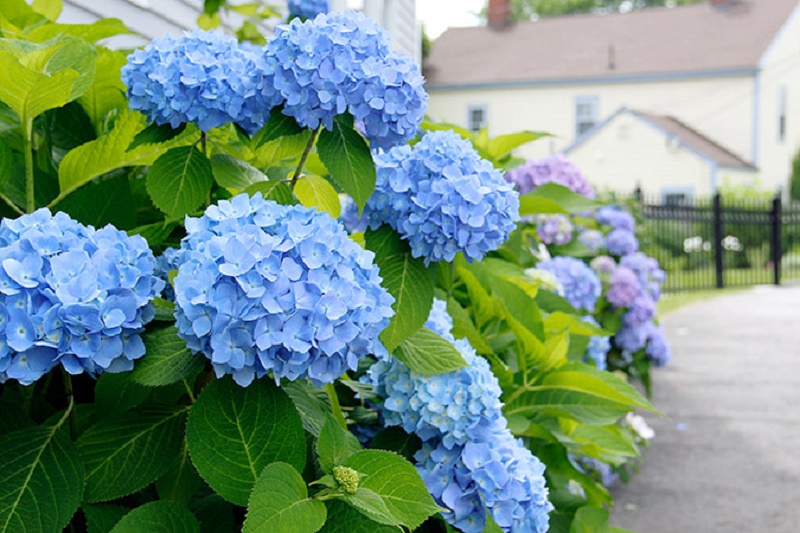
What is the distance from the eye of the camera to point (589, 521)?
1740 millimetres

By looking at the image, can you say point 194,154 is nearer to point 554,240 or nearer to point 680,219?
point 554,240

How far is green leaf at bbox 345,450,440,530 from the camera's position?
1.13 metres

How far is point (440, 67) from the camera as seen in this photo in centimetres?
2898

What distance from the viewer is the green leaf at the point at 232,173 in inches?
56.6

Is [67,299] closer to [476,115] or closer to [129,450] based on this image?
[129,450]

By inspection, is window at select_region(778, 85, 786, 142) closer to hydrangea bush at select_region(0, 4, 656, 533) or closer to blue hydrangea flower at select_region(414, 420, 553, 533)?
hydrangea bush at select_region(0, 4, 656, 533)

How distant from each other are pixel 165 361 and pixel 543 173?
2867 mm

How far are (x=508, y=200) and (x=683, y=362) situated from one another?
673 centimetres

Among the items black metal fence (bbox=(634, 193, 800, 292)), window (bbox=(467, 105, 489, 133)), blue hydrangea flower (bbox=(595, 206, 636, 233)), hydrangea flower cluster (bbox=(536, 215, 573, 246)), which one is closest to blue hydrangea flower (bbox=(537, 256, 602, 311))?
hydrangea flower cluster (bbox=(536, 215, 573, 246))

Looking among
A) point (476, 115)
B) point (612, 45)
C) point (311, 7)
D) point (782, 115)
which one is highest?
point (612, 45)

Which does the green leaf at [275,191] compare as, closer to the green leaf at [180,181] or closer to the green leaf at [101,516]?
the green leaf at [180,181]

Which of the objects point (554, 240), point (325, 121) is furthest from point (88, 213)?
point (554, 240)

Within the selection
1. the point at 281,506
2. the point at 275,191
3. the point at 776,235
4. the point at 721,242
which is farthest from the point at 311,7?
the point at 776,235

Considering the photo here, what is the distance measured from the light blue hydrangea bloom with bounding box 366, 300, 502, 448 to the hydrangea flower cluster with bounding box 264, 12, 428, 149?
1.31ft
